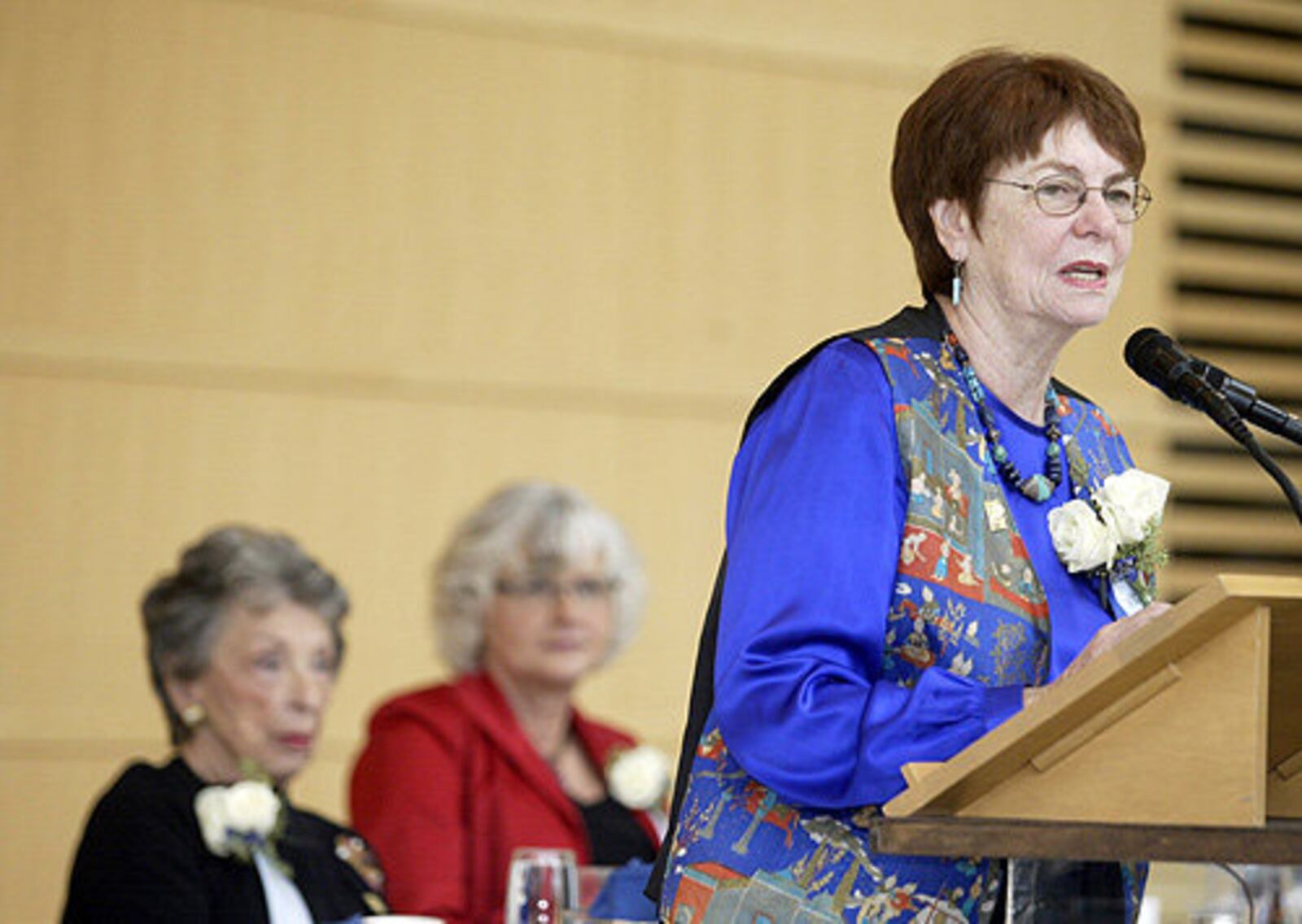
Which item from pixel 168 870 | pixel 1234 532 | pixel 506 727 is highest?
pixel 1234 532

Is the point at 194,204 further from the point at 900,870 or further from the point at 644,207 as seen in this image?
the point at 900,870

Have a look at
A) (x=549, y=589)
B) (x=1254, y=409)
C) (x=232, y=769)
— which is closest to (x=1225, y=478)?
(x=549, y=589)

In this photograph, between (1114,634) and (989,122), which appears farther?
(989,122)

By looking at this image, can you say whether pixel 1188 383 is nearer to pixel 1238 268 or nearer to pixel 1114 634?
pixel 1114 634

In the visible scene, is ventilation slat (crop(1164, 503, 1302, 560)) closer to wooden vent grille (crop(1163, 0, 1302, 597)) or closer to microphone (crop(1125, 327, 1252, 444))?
wooden vent grille (crop(1163, 0, 1302, 597))

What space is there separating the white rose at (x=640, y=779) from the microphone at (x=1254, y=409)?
2.93 metres

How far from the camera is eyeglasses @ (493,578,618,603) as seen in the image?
5055mm

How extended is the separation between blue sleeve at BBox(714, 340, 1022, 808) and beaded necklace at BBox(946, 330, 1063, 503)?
5.4 inches

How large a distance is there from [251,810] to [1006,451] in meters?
1.99

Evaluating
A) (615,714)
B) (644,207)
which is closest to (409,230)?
(644,207)

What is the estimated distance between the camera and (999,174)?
2104 mm

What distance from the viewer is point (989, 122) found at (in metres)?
2.11

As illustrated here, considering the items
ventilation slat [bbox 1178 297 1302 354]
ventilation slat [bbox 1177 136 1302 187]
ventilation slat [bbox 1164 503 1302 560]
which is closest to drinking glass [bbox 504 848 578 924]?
ventilation slat [bbox 1164 503 1302 560]

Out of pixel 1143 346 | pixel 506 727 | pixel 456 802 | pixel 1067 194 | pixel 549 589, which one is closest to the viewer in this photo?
pixel 1143 346
